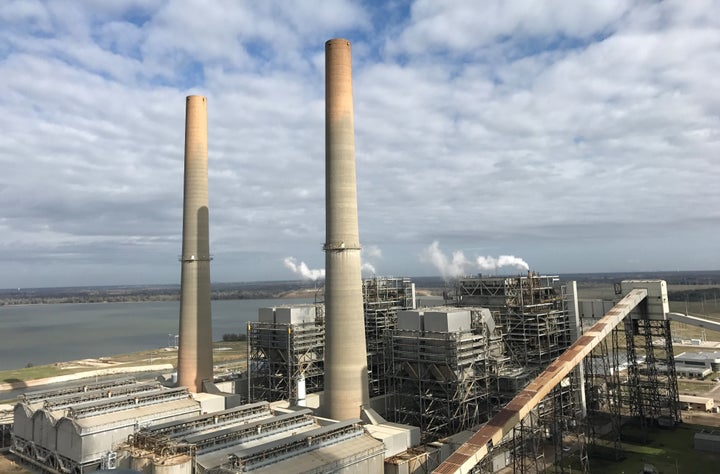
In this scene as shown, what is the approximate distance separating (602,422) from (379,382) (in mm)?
17269

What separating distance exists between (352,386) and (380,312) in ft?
42.7

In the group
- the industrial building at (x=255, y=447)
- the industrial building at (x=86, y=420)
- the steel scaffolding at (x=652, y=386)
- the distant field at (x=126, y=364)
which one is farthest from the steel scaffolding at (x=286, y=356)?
the distant field at (x=126, y=364)

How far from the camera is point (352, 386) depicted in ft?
103

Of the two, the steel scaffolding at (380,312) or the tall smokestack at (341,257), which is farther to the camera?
the steel scaffolding at (380,312)

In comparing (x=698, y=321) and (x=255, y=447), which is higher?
(x=698, y=321)

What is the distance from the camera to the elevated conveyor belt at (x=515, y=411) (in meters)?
21.1

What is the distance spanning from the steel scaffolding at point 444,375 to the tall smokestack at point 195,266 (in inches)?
694

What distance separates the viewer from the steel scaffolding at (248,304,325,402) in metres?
39.7

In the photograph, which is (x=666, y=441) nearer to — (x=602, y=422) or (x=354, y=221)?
(x=602, y=422)

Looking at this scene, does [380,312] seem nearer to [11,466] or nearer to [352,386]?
[352,386]

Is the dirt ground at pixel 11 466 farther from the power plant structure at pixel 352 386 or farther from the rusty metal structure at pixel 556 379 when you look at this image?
the rusty metal structure at pixel 556 379

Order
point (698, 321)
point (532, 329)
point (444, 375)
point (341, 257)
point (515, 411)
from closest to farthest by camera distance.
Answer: point (515, 411)
point (444, 375)
point (341, 257)
point (698, 321)
point (532, 329)

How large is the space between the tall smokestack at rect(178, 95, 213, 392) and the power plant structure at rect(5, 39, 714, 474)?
0.12 metres

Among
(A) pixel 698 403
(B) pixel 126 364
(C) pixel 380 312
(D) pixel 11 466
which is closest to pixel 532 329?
(C) pixel 380 312
